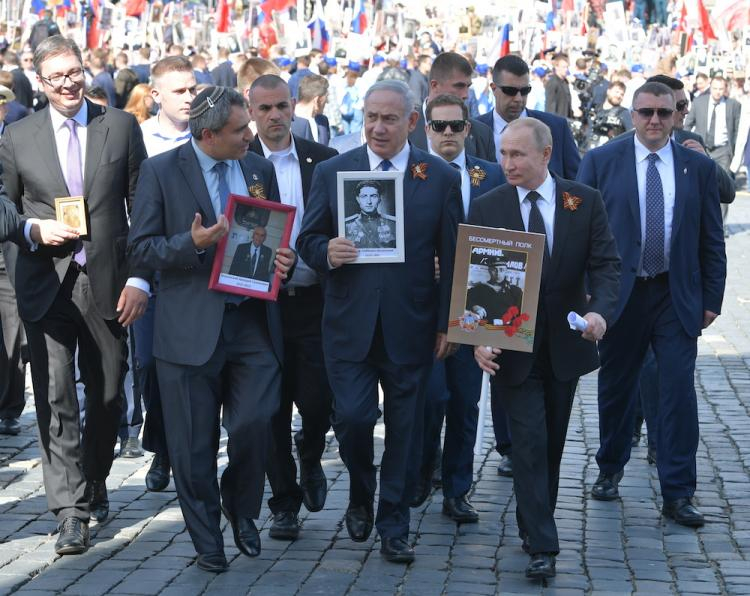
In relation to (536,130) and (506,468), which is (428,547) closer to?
(506,468)

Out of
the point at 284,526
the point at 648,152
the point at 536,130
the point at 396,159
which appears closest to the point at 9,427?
the point at 284,526

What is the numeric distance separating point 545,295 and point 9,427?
14.1ft

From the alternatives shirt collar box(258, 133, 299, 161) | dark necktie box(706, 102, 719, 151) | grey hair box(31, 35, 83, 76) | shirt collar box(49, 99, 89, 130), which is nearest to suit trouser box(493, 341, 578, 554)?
shirt collar box(258, 133, 299, 161)

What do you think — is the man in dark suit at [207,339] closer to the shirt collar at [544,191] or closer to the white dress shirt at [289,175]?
the white dress shirt at [289,175]

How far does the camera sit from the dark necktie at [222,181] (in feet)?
21.7

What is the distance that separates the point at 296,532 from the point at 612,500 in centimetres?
181

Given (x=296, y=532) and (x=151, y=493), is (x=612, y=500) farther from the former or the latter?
(x=151, y=493)

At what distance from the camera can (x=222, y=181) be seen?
6.63 metres

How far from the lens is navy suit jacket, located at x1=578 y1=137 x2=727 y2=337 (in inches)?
300

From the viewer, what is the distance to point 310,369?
23.9ft

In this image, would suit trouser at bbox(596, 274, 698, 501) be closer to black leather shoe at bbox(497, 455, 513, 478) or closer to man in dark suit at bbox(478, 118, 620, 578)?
black leather shoe at bbox(497, 455, 513, 478)

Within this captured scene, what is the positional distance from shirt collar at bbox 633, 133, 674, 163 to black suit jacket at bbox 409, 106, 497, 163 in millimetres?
1042

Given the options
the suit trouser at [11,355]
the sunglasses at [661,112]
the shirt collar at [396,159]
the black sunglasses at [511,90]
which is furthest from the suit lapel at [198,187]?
the suit trouser at [11,355]

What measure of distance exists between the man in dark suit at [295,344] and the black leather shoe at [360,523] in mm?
324
